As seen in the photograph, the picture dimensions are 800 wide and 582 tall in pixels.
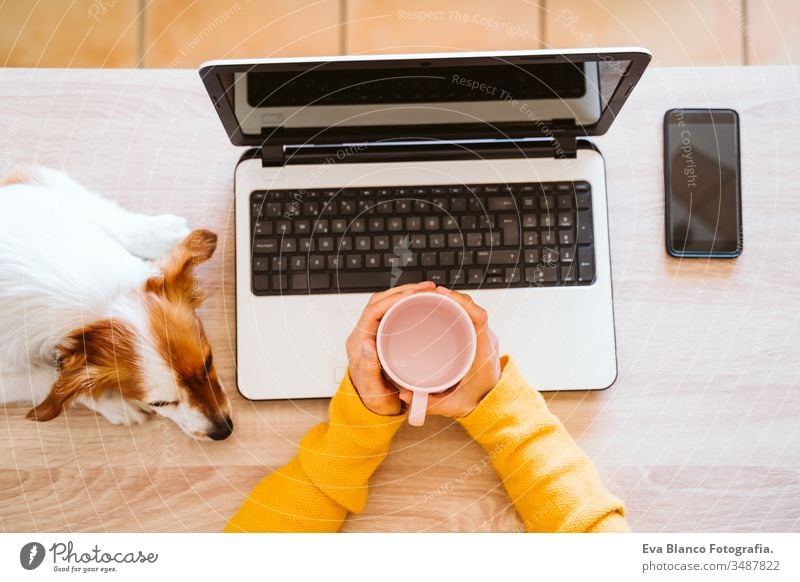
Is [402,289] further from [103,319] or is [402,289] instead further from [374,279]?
[103,319]

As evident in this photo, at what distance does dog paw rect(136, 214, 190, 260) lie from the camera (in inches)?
27.1

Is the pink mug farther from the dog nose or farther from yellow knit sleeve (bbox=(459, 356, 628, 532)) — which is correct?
the dog nose

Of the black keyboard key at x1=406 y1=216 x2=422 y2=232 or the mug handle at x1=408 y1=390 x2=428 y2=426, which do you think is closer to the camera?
the mug handle at x1=408 y1=390 x2=428 y2=426

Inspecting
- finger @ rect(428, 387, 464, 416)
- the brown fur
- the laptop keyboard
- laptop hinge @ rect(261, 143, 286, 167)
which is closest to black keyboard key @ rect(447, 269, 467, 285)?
the laptop keyboard

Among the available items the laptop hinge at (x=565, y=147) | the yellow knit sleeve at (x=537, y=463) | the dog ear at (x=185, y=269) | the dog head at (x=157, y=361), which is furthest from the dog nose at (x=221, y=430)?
the laptop hinge at (x=565, y=147)

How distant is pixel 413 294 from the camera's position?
59 cm

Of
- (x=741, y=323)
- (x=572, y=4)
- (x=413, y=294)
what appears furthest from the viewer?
(x=572, y=4)

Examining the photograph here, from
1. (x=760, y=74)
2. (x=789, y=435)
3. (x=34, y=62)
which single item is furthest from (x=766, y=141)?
(x=34, y=62)

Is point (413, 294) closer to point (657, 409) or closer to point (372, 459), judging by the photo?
point (372, 459)

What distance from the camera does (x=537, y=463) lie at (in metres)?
0.63

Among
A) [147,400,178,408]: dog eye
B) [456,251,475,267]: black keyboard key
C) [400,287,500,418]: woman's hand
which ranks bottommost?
[147,400,178,408]: dog eye

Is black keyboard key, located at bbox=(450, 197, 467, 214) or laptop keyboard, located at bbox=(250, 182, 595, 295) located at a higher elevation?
black keyboard key, located at bbox=(450, 197, 467, 214)

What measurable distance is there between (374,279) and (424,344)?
11 cm
